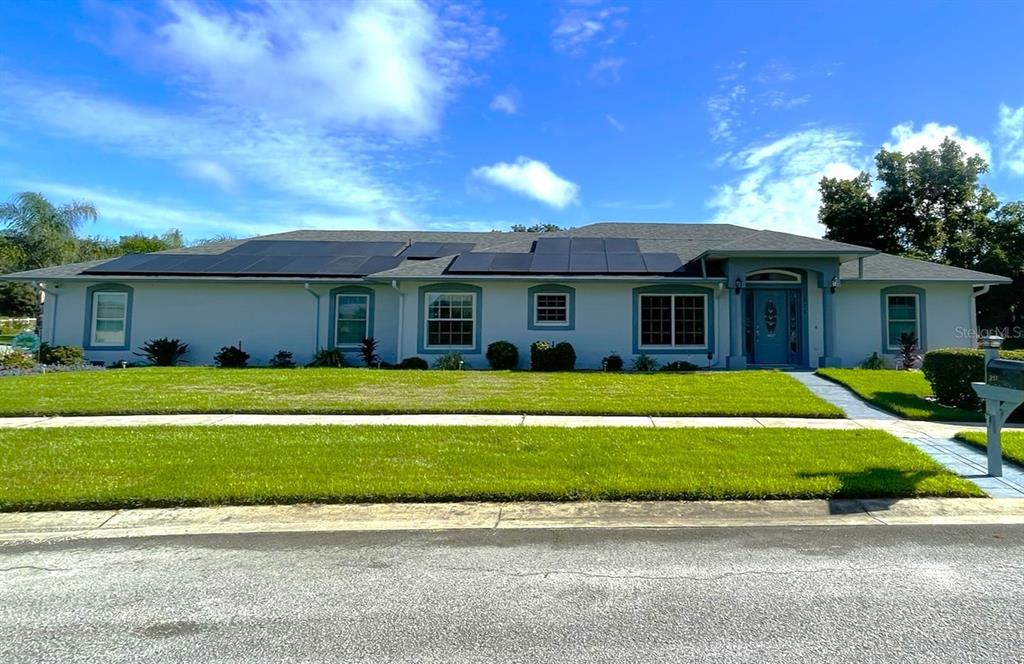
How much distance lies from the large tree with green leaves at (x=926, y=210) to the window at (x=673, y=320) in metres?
24.0

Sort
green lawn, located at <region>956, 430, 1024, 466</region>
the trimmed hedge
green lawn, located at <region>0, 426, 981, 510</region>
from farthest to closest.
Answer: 1. the trimmed hedge
2. green lawn, located at <region>956, 430, 1024, 466</region>
3. green lawn, located at <region>0, 426, 981, 510</region>

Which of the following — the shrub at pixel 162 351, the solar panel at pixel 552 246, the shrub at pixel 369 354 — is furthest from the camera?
the solar panel at pixel 552 246

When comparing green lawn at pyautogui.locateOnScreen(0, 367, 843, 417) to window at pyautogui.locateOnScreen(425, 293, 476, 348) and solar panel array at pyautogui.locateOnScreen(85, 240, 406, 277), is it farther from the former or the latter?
solar panel array at pyautogui.locateOnScreen(85, 240, 406, 277)

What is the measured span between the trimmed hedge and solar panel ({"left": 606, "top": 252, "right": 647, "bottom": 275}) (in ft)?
25.4

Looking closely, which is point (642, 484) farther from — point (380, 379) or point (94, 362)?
point (94, 362)

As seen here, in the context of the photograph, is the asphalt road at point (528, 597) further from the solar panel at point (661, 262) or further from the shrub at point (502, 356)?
the solar panel at point (661, 262)

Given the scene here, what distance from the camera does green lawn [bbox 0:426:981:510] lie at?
5.60 meters

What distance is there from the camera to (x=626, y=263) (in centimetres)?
1766

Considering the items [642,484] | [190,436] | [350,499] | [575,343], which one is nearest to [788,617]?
[642,484]

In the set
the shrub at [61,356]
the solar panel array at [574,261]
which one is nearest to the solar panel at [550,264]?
the solar panel array at [574,261]

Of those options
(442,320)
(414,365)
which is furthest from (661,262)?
(414,365)

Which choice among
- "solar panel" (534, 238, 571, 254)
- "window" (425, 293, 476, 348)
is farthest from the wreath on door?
"window" (425, 293, 476, 348)

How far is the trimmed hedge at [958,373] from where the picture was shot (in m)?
10.3

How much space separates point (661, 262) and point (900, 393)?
7.64 m
